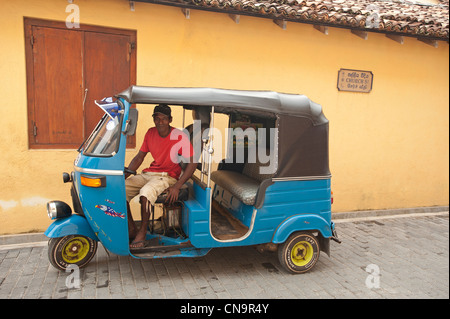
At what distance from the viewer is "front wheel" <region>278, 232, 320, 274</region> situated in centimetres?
437

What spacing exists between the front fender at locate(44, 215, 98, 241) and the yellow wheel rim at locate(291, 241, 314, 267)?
95.1 inches

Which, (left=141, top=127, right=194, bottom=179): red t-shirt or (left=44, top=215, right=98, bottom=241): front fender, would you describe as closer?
(left=44, top=215, right=98, bottom=241): front fender

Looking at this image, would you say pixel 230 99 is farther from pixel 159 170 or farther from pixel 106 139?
pixel 106 139

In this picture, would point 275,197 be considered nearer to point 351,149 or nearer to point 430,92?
point 351,149

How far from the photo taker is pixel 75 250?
4141 mm

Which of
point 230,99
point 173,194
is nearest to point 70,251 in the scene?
point 173,194

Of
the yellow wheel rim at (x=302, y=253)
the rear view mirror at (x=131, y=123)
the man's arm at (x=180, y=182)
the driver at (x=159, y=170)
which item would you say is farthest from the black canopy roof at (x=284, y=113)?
the yellow wheel rim at (x=302, y=253)

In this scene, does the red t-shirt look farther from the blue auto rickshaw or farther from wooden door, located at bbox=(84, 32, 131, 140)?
wooden door, located at bbox=(84, 32, 131, 140)

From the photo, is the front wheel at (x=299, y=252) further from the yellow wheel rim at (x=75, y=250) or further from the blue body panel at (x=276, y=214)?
the yellow wheel rim at (x=75, y=250)

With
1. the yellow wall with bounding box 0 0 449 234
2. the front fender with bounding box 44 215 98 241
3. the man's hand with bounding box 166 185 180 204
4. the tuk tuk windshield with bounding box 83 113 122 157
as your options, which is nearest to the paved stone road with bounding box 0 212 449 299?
the front fender with bounding box 44 215 98 241

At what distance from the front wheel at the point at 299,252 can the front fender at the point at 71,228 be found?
2265mm

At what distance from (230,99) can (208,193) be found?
1084mm

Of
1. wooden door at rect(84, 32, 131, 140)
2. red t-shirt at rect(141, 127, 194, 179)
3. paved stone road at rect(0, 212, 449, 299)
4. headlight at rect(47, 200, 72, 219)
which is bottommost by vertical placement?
paved stone road at rect(0, 212, 449, 299)

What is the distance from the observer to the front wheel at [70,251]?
157 inches
